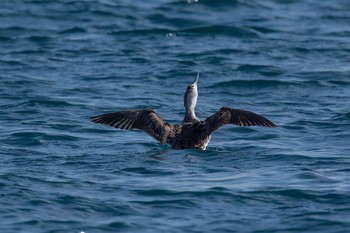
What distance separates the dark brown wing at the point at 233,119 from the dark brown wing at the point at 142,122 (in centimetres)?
62

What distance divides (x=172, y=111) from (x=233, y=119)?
10.7ft

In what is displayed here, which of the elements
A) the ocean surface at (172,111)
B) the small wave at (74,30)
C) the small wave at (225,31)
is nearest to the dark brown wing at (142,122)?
the ocean surface at (172,111)

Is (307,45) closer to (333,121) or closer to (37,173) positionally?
(333,121)

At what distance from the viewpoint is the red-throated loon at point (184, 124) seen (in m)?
13.2

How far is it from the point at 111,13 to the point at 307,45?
5.67 m

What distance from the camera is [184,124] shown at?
13.5 metres

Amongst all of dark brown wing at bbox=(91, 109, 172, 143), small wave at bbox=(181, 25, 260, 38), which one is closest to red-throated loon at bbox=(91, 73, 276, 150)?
dark brown wing at bbox=(91, 109, 172, 143)

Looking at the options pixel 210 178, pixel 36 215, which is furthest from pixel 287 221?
pixel 36 215

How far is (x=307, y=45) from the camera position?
21.1 metres

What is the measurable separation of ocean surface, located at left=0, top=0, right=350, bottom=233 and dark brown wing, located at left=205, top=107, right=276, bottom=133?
15.9 inches

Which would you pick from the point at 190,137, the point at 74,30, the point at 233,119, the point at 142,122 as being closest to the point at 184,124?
the point at 190,137

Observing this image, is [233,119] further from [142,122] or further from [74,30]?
[74,30]

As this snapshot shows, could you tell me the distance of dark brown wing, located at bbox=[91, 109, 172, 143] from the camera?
43.7 ft

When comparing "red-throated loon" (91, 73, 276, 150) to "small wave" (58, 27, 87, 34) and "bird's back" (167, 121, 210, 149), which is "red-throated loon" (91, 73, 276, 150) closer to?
"bird's back" (167, 121, 210, 149)
